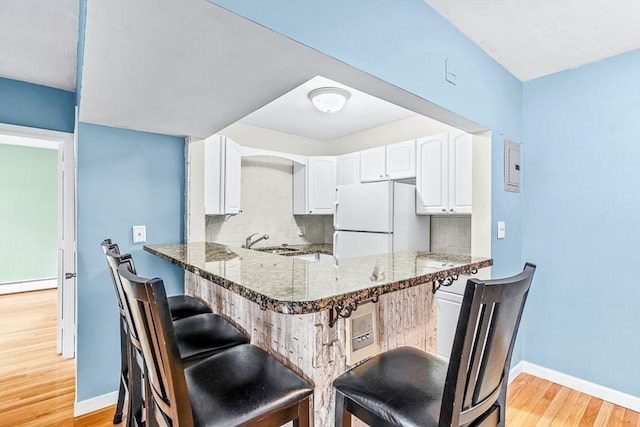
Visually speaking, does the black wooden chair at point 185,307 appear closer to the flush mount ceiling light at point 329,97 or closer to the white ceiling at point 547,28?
the flush mount ceiling light at point 329,97

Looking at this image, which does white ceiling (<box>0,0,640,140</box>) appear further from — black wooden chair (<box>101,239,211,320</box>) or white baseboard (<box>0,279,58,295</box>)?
white baseboard (<box>0,279,58,295</box>)

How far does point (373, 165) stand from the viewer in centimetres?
347

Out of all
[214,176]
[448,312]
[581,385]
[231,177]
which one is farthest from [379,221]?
[581,385]

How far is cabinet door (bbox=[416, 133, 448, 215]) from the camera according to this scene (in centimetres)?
283

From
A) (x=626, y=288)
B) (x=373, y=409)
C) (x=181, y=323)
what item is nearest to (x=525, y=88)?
(x=626, y=288)

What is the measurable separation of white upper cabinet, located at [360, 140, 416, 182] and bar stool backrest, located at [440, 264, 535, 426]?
2379 mm

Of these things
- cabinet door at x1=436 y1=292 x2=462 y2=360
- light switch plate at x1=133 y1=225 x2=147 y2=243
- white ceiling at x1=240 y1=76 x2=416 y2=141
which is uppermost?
white ceiling at x1=240 y1=76 x2=416 y2=141

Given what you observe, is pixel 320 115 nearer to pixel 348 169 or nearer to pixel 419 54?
pixel 348 169

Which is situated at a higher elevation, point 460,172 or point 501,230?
point 460,172

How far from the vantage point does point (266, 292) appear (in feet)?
2.83

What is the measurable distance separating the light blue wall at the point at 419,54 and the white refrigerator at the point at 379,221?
2.74 ft

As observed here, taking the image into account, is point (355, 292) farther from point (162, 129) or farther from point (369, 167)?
point (369, 167)

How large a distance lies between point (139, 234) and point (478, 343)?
6.95 feet

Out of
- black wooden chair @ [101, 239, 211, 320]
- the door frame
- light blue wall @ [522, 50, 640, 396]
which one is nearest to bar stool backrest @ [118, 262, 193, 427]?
black wooden chair @ [101, 239, 211, 320]
